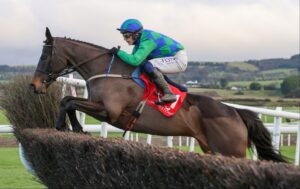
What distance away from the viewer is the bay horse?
622 centimetres

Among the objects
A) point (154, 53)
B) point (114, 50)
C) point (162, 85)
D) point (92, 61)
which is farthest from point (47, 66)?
point (162, 85)

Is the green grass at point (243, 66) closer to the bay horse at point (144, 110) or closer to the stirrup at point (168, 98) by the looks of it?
the bay horse at point (144, 110)

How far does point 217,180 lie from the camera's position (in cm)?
248

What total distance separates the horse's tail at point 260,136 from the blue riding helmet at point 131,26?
1.47 m

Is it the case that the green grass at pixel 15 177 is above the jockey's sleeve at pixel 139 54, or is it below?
below

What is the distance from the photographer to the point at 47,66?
6.54 metres

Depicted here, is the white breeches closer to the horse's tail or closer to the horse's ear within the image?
the horse's tail

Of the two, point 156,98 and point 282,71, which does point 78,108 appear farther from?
point 282,71

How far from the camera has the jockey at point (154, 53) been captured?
6.20 meters

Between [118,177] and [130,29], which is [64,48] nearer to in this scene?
[130,29]

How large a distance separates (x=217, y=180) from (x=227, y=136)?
13.0 ft

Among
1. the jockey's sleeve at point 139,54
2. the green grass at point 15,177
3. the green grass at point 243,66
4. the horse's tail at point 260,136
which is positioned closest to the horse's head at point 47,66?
the jockey's sleeve at point 139,54

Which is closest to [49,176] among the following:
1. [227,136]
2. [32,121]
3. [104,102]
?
[104,102]

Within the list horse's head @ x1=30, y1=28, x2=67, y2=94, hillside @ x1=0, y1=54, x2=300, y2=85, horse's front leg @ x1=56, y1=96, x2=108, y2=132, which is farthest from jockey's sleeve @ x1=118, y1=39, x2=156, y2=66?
hillside @ x1=0, y1=54, x2=300, y2=85
